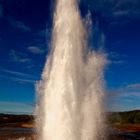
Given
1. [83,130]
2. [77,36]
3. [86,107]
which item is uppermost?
[77,36]

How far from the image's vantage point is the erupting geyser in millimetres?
19469

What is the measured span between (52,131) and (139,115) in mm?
115865

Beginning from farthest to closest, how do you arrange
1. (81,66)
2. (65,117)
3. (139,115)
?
(139,115) → (81,66) → (65,117)

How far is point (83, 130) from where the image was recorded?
781 inches

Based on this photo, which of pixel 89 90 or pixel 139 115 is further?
pixel 139 115

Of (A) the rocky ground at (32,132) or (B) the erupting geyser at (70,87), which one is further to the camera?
(A) the rocky ground at (32,132)

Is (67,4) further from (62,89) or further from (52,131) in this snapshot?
(52,131)

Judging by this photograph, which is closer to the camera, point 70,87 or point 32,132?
point 70,87

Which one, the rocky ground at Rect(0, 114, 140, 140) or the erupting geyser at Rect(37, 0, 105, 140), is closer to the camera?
the erupting geyser at Rect(37, 0, 105, 140)

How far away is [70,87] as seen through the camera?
20016 millimetres

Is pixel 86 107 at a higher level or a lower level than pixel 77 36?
lower

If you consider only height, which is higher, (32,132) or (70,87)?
(32,132)

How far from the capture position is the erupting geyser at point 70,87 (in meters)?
19.5

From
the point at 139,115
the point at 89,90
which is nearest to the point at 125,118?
the point at 139,115
